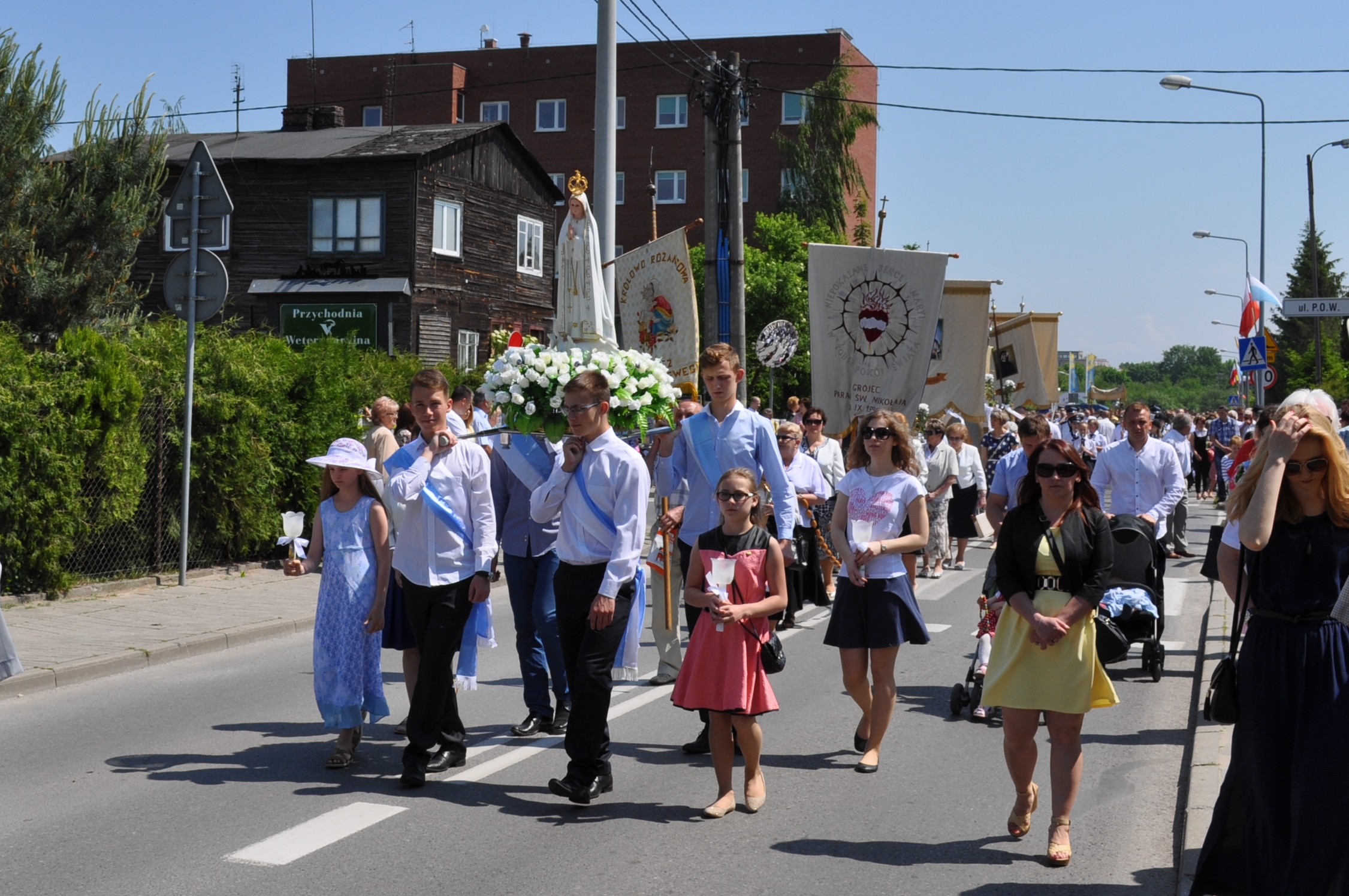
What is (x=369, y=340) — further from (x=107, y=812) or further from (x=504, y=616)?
(x=107, y=812)

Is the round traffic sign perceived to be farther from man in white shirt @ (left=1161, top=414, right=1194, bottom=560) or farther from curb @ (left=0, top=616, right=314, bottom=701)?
man in white shirt @ (left=1161, top=414, right=1194, bottom=560)

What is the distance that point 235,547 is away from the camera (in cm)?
1512

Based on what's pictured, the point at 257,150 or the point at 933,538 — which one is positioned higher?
the point at 257,150

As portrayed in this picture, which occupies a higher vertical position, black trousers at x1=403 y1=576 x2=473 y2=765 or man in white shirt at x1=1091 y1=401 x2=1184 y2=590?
man in white shirt at x1=1091 y1=401 x2=1184 y2=590

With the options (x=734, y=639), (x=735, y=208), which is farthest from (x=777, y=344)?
(x=734, y=639)

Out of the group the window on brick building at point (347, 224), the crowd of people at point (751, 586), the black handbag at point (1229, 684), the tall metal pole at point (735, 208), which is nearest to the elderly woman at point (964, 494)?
the tall metal pole at point (735, 208)

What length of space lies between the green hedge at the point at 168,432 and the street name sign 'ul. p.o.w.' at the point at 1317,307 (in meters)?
11.5

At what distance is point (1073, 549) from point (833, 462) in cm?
928

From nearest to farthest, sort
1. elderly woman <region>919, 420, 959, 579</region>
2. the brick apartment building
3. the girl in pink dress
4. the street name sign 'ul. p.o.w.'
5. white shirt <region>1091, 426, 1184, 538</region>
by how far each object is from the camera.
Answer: the girl in pink dress < white shirt <region>1091, 426, 1184, 538</region> < elderly woman <region>919, 420, 959, 579</region> < the street name sign 'ul. p.o.w.' < the brick apartment building

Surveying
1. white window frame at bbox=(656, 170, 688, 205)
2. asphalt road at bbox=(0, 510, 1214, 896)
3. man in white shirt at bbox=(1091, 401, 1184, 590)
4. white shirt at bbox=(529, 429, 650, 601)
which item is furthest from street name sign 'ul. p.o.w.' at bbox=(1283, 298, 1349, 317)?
white window frame at bbox=(656, 170, 688, 205)

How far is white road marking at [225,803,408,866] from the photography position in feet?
17.7

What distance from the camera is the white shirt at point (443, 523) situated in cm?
664

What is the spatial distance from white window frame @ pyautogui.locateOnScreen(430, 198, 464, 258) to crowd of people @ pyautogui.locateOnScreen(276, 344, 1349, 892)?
2839 cm

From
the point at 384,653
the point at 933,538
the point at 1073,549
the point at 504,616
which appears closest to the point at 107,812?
the point at 1073,549
